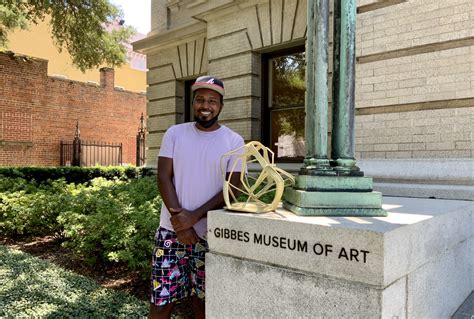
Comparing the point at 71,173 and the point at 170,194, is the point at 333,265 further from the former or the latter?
the point at 71,173

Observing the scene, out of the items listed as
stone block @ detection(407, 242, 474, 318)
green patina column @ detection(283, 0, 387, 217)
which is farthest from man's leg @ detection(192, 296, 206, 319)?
stone block @ detection(407, 242, 474, 318)

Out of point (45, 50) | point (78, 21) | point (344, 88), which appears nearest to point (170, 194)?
point (344, 88)

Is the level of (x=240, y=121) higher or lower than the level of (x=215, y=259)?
higher

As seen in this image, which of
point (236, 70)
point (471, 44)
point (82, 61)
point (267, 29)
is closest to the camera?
point (471, 44)

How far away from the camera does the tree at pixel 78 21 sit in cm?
1252

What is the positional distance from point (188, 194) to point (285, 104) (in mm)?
6183

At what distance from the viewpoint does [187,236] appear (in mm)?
2781

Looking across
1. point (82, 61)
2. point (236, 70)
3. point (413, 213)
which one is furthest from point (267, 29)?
point (82, 61)

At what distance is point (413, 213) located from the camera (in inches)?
117

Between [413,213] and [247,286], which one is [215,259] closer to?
[247,286]

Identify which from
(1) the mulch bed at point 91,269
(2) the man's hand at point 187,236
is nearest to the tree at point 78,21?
(1) the mulch bed at point 91,269

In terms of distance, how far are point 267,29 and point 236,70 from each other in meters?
1.16

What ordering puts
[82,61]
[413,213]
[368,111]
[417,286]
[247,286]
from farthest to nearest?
[82,61] → [368,111] → [413,213] → [247,286] → [417,286]

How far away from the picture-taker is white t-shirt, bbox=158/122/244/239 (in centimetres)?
287
